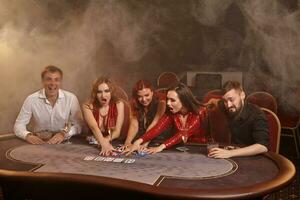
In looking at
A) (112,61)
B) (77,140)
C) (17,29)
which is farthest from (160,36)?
(17,29)

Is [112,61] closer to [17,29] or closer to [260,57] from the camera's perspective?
[17,29]

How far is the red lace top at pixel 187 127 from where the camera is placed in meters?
2.43

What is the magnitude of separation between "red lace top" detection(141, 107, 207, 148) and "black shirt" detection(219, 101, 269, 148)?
0.18m

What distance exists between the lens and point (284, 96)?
2.53m

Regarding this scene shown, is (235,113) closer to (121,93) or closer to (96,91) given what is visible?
(121,93)

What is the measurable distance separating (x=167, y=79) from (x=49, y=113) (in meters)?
0.89

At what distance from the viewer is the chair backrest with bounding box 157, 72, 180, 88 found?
8.53 feet

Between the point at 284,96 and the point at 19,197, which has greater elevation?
the point at 284,96

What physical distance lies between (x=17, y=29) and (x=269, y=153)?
6.80 feet

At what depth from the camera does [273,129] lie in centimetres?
239

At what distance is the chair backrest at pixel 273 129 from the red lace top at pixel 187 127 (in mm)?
392

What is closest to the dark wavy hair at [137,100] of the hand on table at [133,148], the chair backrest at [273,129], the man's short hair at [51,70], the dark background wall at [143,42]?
the dark background wall at [143,42]

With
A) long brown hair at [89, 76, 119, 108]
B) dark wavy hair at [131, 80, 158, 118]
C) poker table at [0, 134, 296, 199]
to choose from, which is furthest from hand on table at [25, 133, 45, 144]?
dark wavy hair at [131, 80, 158, 118]

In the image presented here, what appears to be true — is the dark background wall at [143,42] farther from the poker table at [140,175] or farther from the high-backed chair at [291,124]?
the poker table at [140,175]
